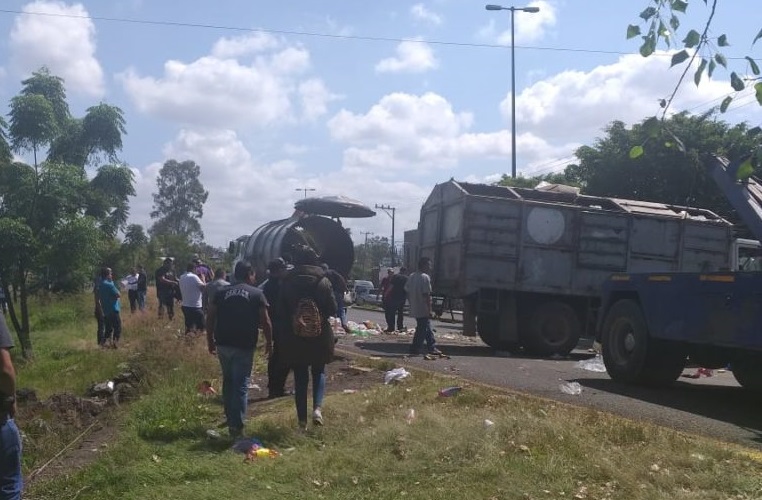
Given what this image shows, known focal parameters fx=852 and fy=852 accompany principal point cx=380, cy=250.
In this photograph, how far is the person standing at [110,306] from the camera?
621 inches

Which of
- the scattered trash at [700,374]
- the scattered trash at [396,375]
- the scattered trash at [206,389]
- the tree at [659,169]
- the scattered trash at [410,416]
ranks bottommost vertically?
the scattered trash at [206,389]

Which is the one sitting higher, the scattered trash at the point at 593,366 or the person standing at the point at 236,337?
the person standing at the point at 236,337

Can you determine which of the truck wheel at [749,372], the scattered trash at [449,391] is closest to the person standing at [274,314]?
the scattered trash at [449,391]

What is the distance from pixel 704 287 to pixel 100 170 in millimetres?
15960

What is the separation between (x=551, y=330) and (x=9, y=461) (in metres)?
12.2

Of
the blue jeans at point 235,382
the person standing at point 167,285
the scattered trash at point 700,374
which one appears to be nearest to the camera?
the blue jeans at point 235,382

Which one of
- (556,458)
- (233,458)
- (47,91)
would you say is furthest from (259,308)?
(47,91)

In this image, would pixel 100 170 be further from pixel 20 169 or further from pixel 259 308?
pixel 259 308

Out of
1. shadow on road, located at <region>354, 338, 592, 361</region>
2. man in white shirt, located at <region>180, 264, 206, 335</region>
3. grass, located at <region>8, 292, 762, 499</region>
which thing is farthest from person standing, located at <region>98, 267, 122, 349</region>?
grass, located at <region>8, 292, 762, 499</region>

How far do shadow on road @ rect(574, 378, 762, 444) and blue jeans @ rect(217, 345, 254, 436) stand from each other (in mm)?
4545

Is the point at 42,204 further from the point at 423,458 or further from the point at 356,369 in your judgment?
the point at 423,458

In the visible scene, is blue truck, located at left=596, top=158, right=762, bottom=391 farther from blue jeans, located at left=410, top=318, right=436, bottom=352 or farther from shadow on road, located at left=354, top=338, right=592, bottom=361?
shadow on road, located at left=354, top=338, right=592, bottom=361

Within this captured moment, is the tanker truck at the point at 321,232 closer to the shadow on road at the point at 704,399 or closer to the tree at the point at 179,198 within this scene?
the shadow on road at the point at 704,399

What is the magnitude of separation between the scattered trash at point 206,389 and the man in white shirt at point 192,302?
449cm
